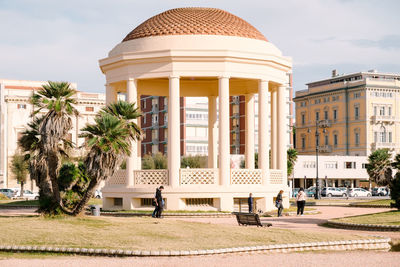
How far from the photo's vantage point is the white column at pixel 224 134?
3872 centimetres

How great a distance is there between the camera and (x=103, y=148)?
28.2 m

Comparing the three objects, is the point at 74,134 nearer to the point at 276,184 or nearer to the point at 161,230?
the point at 276,184

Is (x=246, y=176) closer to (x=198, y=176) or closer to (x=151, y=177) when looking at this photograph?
(x=198, y=176)

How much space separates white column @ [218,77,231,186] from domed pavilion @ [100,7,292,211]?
0.18 feet

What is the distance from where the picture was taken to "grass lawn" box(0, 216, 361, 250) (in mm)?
20812

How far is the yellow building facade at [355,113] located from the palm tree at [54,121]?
310ft

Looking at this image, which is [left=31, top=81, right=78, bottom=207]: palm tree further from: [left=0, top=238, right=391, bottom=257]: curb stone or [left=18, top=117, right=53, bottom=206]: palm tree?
[left=0, top=238, right=391, bottom=257]: curb stone

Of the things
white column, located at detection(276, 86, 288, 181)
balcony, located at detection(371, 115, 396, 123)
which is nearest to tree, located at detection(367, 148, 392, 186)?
white column, located at detection(276, 86, 288, 181)

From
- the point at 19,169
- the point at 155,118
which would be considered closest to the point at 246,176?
the point at 19,169

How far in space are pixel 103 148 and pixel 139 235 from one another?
656cm

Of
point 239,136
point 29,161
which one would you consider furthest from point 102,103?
point 29,161

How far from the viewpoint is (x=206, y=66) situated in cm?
3866

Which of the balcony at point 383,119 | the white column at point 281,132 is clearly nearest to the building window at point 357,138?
the balcony at point 383,119

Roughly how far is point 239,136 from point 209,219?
89.0 m
